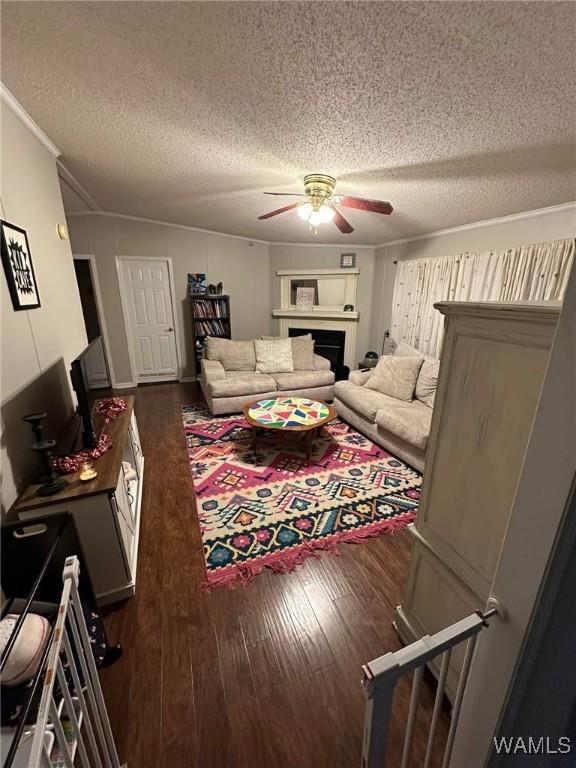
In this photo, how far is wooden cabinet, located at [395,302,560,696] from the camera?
905 millimetres

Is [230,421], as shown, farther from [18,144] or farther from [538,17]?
[538,17]

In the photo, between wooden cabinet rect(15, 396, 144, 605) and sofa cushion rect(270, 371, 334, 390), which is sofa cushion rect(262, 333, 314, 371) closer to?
sofa cushion rect(270, 371, 334, 390)

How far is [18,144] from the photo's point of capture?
5.74 feet

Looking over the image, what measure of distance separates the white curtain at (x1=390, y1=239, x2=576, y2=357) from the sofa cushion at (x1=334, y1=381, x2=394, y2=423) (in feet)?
3.93

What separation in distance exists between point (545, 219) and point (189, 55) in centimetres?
328

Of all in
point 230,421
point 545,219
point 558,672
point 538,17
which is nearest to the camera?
point 558,672

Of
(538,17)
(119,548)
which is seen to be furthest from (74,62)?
(119,548)

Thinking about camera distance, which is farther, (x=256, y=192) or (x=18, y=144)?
(x=256, y=192)

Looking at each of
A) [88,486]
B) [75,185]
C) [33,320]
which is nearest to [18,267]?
[33,320]

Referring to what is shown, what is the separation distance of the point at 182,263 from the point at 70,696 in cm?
509

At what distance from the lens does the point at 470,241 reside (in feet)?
12.0

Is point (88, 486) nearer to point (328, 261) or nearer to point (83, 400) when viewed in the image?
point (83, 400)

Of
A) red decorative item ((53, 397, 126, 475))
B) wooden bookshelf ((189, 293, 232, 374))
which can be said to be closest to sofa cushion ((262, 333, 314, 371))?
wooden bookshelf ((189, 293, 232, 374))

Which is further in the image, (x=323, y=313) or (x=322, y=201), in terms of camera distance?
(x=323, y=313)
